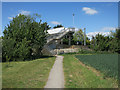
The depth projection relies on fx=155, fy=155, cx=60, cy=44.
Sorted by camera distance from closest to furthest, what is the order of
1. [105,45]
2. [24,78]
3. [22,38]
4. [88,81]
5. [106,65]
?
[88,81]
[24,78]
[106,65]
[22,38]
[105,45]

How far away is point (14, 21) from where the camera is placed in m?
26.2

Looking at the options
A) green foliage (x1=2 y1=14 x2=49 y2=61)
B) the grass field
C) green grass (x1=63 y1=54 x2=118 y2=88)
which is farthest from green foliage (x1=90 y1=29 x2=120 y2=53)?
green grass (x1=63 y1=54 x2=118 y2=88)

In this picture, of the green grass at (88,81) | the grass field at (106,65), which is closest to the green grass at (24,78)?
the green grass at (88,81)

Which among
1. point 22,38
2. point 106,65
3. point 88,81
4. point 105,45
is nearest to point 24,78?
point 88,81

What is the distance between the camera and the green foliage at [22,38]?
23413 mm

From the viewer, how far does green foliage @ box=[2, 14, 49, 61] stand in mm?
23413

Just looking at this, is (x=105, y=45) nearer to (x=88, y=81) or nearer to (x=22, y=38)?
(x=22, y=38)

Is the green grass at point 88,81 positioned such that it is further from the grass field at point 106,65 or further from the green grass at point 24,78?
the green grass at point 24,78

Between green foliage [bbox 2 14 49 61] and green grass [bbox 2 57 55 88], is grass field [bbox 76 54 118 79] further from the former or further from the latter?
green foliage [bbox 2 14 49 61]

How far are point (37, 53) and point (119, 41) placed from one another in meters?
31.5

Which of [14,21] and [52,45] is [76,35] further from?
[14,21]

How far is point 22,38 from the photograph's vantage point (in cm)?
2577

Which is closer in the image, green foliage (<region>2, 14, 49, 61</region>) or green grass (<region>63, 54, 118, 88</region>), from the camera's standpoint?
green grass (<region>63, 54, 118, 88</region>)

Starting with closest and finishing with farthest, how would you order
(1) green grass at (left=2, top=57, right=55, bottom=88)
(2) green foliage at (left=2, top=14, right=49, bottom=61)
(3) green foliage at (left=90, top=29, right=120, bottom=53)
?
(1) green grass at (left=2, top=57, right=55, bottom=88)
(2) green foliage at (left=2, top=14, right=49, bottom=61)
(3) green foliage at (left=90, top=29, right=120, bottom=53)
